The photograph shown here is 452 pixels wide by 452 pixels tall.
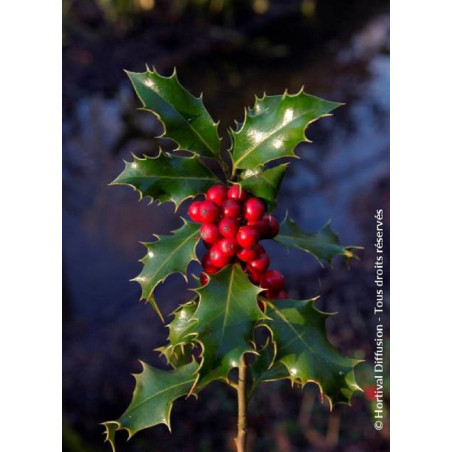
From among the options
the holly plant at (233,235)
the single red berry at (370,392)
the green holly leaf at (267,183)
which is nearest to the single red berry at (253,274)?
the holly plant at (233,235)

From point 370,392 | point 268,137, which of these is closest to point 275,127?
point 268,137

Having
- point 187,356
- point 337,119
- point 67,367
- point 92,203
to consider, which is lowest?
point 67,367

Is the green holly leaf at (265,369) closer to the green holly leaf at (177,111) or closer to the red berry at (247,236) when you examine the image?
the red berry at (247,236)

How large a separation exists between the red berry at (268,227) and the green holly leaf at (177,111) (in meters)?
0.11

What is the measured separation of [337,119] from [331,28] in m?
0.31

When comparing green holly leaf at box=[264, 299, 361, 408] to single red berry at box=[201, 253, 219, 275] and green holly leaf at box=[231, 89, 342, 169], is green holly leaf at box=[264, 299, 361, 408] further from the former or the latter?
green holly leaf at box=[231, 89, 342, 169]

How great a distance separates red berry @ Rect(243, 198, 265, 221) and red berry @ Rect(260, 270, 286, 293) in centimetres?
10

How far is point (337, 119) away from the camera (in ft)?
7.02

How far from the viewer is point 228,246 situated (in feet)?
2.90

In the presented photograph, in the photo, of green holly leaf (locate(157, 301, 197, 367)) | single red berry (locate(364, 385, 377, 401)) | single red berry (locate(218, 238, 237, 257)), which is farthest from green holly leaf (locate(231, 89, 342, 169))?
single red berry (locate(364, 385, 377, 401))

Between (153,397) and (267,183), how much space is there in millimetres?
378
